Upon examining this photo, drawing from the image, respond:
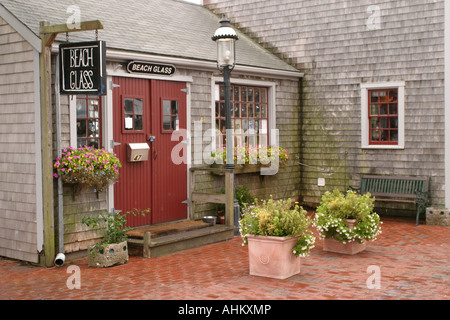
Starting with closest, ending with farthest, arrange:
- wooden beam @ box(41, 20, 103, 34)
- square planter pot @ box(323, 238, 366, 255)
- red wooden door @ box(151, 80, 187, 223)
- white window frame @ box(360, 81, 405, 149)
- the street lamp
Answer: wooden beam @ box(41, 20, 103, 34) < square planter pot @ box(323, 238, 366, 255) < the street lamp < red wooden door @ box(151, 80, 187, 223) < white window frame @ box(360, 81, 405, 149)

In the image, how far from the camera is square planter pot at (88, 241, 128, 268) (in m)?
7.68

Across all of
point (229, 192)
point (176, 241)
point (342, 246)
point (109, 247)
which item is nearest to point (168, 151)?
point (229, 192)

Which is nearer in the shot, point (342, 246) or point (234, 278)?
point (234, 278)

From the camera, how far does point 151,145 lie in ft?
31.5

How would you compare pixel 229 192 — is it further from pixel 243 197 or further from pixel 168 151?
pixel 243 197

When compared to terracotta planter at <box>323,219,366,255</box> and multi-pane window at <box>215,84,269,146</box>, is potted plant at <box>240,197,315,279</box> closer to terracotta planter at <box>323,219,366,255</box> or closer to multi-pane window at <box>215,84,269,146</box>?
terracotta planter at <box>323,219,366,255</box>

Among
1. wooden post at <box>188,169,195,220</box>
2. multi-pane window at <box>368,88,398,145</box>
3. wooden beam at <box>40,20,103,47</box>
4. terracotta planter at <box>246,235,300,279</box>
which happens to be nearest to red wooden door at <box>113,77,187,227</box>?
wooden post at <box>188,169,195,220</box>

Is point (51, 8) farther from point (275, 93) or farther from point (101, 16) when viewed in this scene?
point (275, 93)

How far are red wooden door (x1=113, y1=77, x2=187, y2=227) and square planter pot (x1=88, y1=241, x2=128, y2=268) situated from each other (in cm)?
127

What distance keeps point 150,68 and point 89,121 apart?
147 cm

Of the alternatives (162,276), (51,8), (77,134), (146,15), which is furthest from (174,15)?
(162,276)

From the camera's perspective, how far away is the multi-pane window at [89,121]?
27.7 ft

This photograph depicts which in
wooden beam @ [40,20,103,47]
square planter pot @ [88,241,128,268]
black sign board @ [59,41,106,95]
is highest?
wooden beam @ [40,20,103,47]

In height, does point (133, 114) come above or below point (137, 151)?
above
